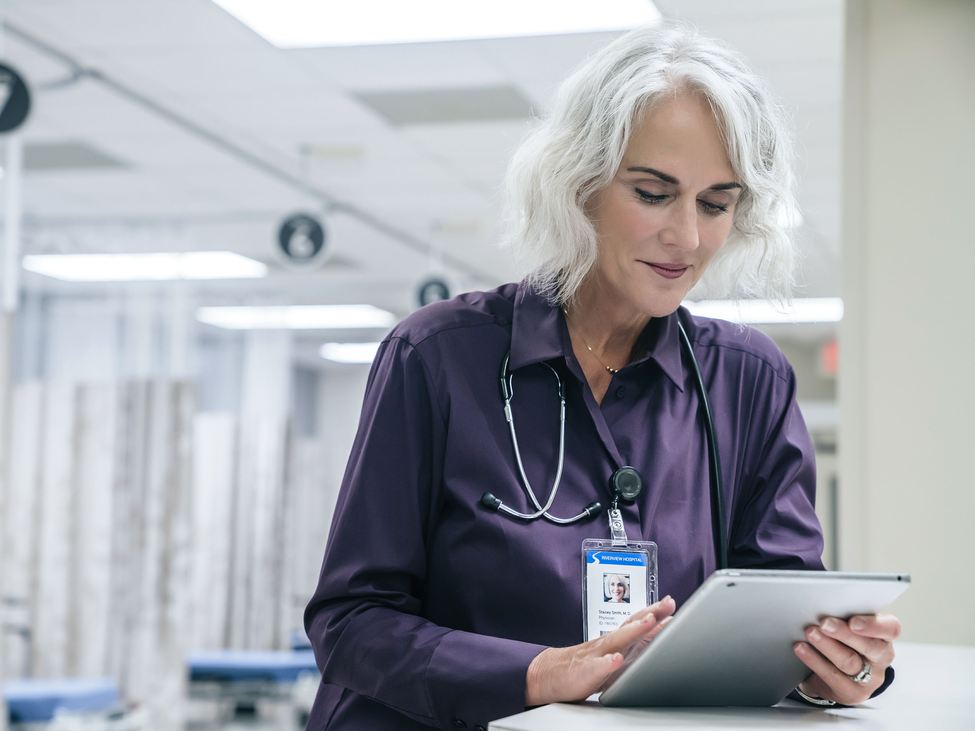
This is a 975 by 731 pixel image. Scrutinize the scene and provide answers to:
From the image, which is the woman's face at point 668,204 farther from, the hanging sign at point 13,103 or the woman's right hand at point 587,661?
the hanging sign at point 13,103

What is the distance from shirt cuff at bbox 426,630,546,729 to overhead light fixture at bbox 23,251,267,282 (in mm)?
5590

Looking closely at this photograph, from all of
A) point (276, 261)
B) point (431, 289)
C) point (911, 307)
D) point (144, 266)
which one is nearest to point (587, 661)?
point (911, 307)

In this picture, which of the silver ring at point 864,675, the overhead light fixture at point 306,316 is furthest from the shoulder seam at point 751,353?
the overhead light fixture at point 306,316

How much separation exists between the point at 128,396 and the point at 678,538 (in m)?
5.79

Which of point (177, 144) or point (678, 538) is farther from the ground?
point (177, 144)

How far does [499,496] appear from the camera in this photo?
1.23 m

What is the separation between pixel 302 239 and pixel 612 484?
530 centimetres

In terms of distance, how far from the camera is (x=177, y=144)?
593 centimetres

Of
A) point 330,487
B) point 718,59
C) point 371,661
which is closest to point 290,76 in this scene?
point 718,59

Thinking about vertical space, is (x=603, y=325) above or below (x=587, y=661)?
above

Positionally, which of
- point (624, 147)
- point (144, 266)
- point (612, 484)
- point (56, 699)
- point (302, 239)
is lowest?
point (56, 699)

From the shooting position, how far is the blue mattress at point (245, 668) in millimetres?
7547

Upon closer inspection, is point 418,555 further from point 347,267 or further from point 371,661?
point 347,267

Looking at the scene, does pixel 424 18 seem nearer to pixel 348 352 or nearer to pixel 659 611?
pixel 659 611
